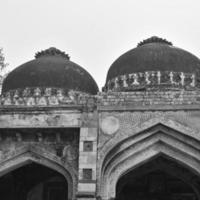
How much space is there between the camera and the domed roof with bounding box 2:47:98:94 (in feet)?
42.9

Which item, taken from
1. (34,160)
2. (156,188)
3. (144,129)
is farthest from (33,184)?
(144,129)

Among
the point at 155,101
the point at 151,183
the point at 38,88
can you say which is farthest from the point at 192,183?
the point at 38,88

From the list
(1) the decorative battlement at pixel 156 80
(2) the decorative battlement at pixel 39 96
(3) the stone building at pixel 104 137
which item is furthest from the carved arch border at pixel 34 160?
(1) the decorative battlement at pixel 156 80

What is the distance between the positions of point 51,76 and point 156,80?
2.99 meters

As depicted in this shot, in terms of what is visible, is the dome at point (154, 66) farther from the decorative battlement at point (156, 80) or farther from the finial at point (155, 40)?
the finial at point (155, 40)

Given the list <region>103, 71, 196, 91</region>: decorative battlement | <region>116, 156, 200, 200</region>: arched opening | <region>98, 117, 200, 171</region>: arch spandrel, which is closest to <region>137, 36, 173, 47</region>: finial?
<region>103, 71, 196, 91</region>: decorative battlement

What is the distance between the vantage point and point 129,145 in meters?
9.72

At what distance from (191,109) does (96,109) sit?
6.63 feet

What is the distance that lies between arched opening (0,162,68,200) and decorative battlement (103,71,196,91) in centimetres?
301

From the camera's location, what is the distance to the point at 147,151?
989 centimetres

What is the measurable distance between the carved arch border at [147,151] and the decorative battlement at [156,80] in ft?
8.48

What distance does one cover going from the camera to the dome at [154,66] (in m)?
12.5

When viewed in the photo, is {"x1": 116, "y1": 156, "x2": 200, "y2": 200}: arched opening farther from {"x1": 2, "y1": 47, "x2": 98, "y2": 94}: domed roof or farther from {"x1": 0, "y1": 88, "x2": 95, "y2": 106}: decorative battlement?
{"x1": 2, "y1": 47, "x2": 98, "y2": 94}: domed roof

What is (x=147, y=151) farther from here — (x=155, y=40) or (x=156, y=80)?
(x=155, y=40)
